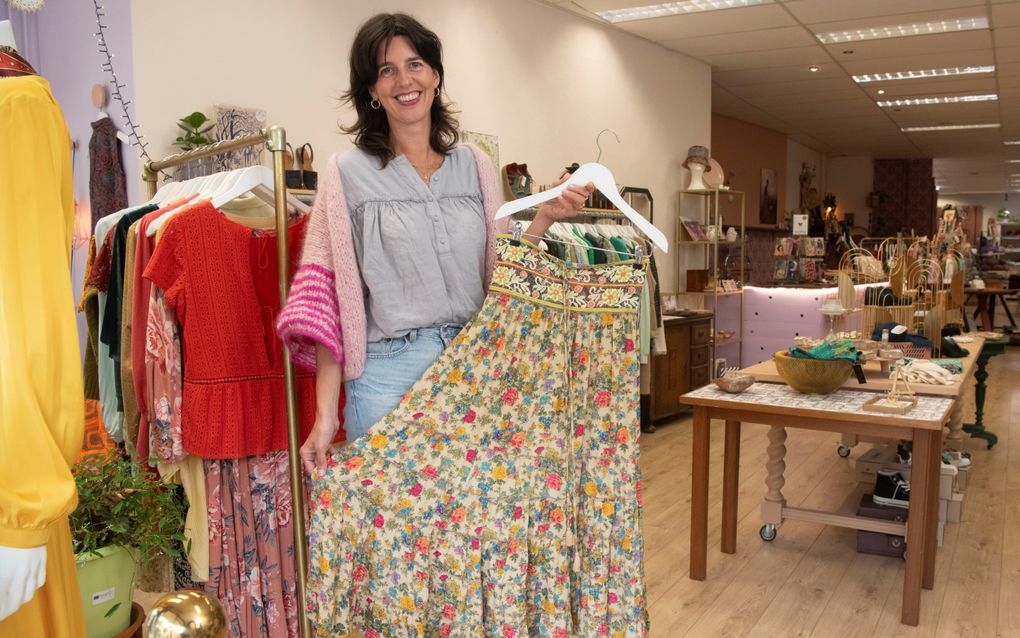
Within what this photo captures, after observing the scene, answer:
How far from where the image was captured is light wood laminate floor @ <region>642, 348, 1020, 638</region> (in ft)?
9.54

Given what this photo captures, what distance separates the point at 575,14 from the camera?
5719 mm

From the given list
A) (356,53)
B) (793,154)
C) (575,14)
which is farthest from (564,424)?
(793,154)

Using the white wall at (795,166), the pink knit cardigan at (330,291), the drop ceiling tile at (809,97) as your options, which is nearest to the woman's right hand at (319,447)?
the pink knit cardigan at (330,291)

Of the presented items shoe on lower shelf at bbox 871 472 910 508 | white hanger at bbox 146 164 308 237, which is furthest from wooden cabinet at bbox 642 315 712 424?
white hanger at bbox 146 164 308 237

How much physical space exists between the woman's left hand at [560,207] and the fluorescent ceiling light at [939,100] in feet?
28.6

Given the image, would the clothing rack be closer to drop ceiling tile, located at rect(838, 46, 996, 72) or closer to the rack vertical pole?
the rack vertical pole

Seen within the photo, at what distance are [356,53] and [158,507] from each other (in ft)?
3.58

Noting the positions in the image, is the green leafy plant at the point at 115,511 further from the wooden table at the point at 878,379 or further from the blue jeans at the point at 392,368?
the wooden table at the point at 878,379

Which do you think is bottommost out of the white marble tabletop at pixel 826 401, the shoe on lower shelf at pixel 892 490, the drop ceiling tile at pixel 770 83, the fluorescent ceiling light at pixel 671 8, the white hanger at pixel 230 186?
the shoe on lower shelf at pixel 892 490

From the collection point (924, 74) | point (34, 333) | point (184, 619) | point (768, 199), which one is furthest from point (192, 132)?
point (768, 199)

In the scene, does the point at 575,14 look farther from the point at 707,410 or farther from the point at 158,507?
the point at 158,507

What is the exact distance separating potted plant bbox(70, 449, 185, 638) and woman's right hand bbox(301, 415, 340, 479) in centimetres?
35

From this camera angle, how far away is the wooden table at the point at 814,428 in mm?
2834

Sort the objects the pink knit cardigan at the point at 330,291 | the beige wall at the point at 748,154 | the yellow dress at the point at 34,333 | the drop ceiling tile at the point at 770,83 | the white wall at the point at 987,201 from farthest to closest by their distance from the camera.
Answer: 1. the white wall at the point at 987,201
2. the beige wall at the point at 748,154
3. the drop ceiling tile at the point at 770,83
4. the pink knit cardigan at the point at 330,291
5. the yellow dress at the point at 34,333
